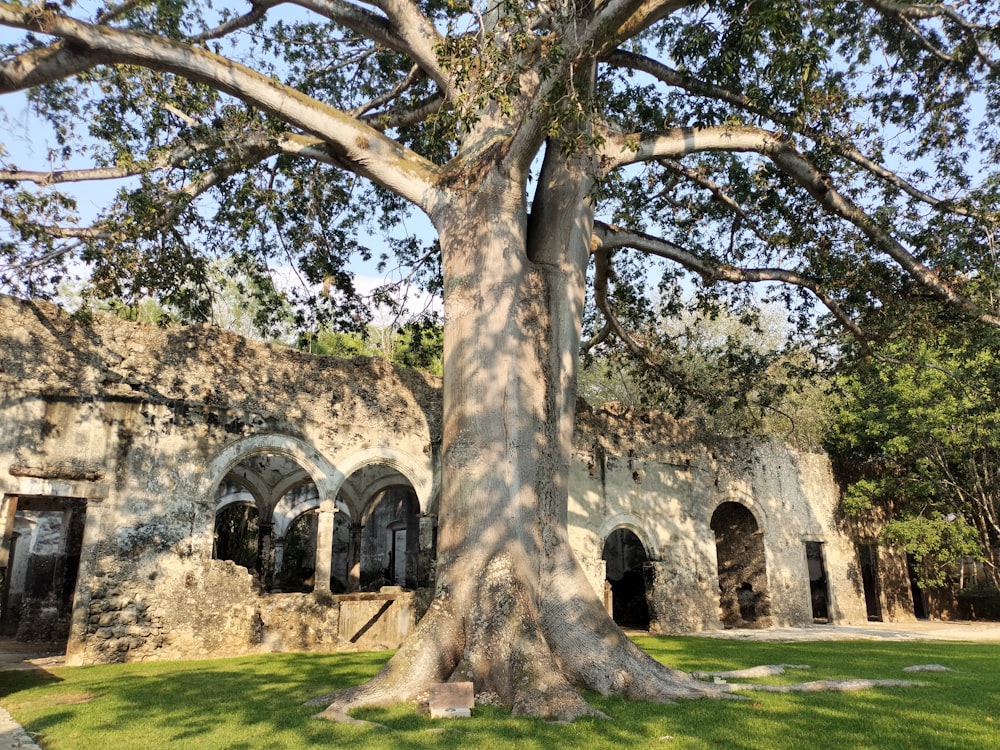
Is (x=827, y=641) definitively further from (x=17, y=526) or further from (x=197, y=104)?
(x=17, y=526)

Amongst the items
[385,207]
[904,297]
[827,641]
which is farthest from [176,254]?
[827,641]

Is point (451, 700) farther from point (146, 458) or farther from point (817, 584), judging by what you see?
point (817, 584)

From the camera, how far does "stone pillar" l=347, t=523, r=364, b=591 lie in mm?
15195

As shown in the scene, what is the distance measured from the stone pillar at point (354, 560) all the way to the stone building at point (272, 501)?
60 mm

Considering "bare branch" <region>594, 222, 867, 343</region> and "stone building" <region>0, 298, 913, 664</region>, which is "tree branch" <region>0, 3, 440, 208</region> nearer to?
"bare branch" <region>594, 222, 867, 343</region>

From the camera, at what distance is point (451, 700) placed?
17.7ft

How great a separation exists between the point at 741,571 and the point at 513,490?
1215 cm

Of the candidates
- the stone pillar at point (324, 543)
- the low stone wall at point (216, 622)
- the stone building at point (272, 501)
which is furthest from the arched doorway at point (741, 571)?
the stone pillar at point (324, 543)

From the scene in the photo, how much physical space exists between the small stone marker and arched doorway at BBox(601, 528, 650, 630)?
10.9 m

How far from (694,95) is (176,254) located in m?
6.62

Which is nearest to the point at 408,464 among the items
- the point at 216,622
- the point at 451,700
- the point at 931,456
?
the point at 216,622

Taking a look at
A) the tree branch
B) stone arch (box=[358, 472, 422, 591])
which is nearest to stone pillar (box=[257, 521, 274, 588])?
stone arch (box=[358, 472, 422, 591])

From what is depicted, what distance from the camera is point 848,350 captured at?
36.7ft

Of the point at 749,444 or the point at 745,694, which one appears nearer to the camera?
the point at 745,694
